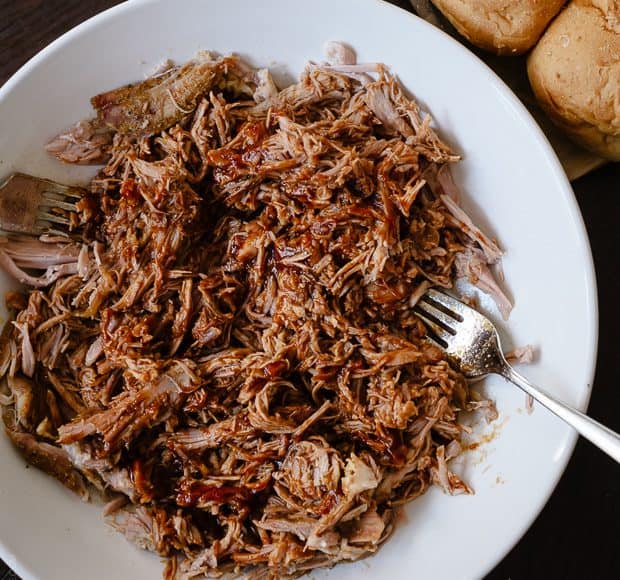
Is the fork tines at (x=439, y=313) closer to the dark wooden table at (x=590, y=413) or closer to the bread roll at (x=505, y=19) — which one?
the dark wooden table at (x=590, y=413)

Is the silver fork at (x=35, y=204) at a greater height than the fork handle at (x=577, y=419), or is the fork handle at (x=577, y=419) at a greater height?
the silver fork at (x=35, y=204)

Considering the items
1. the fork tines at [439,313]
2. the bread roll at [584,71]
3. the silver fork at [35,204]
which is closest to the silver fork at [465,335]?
the fork tines at [439,313]

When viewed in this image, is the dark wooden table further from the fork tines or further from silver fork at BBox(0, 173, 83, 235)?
the fork tines

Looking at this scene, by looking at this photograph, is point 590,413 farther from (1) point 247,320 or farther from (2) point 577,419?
(1) point 247,320

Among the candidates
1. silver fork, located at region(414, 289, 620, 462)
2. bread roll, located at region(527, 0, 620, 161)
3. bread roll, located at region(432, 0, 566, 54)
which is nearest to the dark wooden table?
bread roll, located at region(527, 0, 620, 161)

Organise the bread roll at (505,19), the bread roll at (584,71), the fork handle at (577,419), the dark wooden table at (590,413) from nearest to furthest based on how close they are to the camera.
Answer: the fork handle at (577,419) → the bread roll at (584,71) → the bread roll at (505,19) → the dark wooden table at (590,413)

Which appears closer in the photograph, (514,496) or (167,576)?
(514,496)

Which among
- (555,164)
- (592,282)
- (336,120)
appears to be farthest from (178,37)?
(592,282)

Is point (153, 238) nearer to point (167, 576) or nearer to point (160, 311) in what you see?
point (160, 311)
